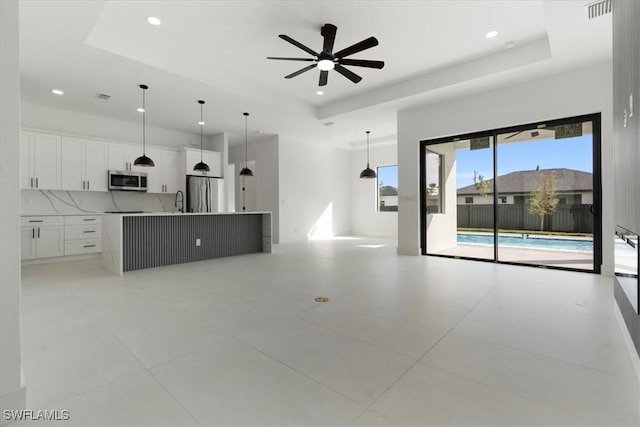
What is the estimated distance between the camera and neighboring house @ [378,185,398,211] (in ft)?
33.5

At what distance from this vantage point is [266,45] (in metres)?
4.35

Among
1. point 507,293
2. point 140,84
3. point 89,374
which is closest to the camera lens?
point 89,374

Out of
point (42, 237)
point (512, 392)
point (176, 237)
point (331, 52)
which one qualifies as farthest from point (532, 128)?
point (42, 237)

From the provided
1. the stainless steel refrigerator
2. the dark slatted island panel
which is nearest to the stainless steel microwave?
the stainless steel refrigerator

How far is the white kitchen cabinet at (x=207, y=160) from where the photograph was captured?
7629mm

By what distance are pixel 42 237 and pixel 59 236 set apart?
0.25 meters

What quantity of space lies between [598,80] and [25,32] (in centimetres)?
758

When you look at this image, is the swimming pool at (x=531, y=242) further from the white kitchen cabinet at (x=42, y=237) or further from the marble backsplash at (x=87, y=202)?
the white kitchen cabinet at (x=42, y=237)

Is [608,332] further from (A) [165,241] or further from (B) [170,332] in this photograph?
(A) [165,241]

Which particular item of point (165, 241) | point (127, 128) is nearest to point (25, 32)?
point (165, 241)

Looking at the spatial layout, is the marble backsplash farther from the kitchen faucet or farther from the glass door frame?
the glass door frame

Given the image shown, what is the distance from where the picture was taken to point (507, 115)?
5.18 m

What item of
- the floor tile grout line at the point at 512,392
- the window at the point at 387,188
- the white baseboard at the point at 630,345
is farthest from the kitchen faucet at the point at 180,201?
the white baseboard at the point at 630,345

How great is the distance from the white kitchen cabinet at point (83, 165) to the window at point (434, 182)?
693 cm
